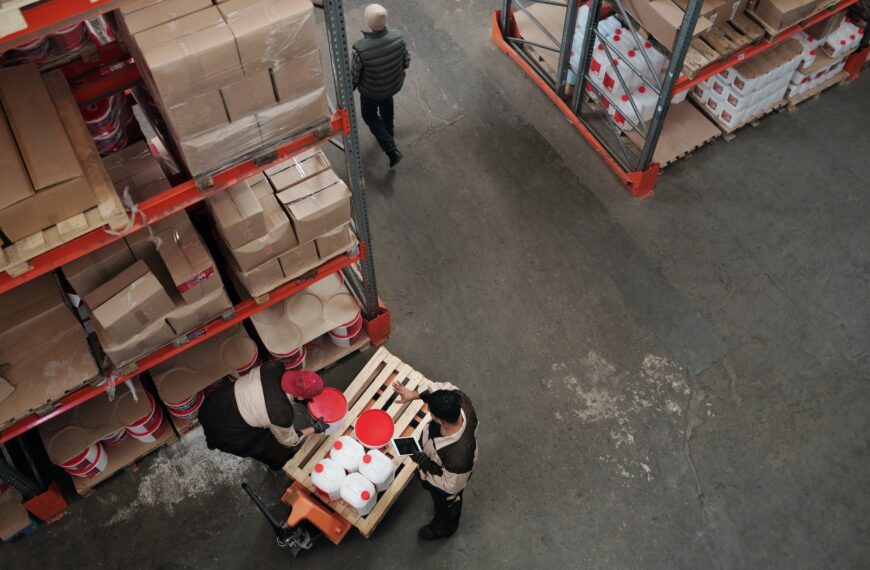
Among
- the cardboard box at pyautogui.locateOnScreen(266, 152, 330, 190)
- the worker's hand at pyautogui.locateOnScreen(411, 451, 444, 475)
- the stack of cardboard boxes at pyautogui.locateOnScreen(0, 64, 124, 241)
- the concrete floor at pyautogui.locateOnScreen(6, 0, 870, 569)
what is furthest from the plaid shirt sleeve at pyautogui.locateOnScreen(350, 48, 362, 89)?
the worker's hand at pyautogui.locateOnScreen(411, 451, 444, 475)

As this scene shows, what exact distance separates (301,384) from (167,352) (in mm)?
983

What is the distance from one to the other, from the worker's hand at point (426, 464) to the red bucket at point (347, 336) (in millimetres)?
1526

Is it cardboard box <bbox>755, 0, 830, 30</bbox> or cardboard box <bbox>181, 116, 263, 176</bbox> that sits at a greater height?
cardboard box <bbox>181, 116, 263, 176</bbox>

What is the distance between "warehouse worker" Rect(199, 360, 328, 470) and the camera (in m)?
4.99

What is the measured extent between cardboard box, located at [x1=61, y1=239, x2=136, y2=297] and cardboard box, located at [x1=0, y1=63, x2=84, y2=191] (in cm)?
89

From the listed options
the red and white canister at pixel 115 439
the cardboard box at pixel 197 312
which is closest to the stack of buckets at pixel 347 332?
the cardboard box at pixel 197 312

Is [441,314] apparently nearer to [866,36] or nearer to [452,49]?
[452,49]

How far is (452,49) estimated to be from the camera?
27.9 ft

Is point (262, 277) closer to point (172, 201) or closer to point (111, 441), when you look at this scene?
point (172, 201)

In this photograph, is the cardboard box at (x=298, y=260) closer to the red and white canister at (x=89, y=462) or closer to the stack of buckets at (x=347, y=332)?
the stack of buckets at (x=347, y=332)

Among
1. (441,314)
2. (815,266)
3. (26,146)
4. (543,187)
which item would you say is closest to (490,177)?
(543,187)

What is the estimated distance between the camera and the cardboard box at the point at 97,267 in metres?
4.48

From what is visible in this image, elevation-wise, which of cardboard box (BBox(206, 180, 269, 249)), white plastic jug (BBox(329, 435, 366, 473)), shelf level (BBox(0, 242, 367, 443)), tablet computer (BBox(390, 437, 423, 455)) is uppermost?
cardboard box (BBox(206, 180, 269, 249))

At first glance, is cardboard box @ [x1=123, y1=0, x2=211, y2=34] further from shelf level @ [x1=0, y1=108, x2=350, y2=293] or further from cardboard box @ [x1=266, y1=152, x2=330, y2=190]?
cardboard box @ [x1=266, y1=152, x2=330, y2=190]
